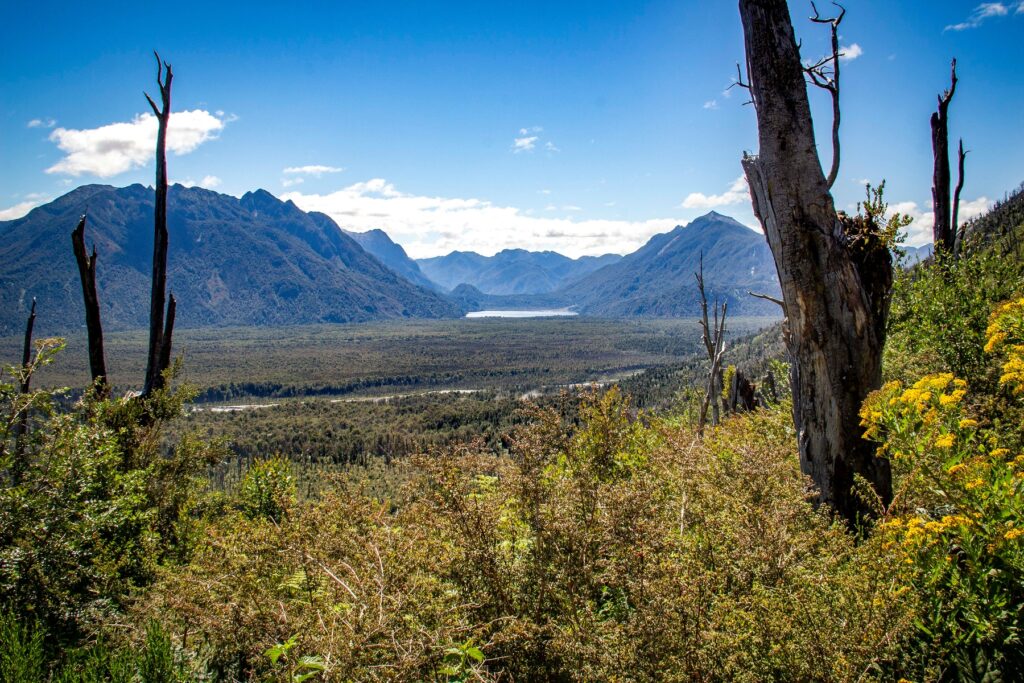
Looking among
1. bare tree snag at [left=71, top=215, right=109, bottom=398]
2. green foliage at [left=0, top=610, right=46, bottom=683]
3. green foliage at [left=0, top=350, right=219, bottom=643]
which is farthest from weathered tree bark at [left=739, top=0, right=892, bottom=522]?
bare tree snag at [left=71, top=215, right=109, bottom=398]

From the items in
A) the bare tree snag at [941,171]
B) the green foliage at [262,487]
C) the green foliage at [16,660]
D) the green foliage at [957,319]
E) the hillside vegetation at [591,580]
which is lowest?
the green foliage at [262,487]

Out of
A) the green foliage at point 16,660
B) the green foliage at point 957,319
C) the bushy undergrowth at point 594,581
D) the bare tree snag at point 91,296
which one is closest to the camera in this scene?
the bushy undergrowth at point 594,581

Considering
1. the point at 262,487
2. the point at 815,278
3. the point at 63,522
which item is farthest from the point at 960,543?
the point at 262,487

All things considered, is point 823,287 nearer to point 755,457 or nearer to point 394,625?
point 755,457

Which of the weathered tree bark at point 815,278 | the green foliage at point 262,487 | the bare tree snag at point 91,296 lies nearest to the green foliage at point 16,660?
the weathered tree bark at point 815,278

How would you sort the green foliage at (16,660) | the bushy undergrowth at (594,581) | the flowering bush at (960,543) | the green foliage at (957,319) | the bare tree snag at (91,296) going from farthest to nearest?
the bare tree snag at (91,296) → the green foliage at (957,319) → the green foliage at (16,660) → the flowering bush at (960,543) → the bushy undergrowth at (594,581)

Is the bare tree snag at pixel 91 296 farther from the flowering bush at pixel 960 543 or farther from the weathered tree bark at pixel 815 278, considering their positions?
the flowering bush at pixel 960 543

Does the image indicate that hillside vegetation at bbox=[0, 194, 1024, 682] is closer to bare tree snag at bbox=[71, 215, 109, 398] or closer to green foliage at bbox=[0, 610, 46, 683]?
green foliage at bbox=[0, 610, 46, 683]

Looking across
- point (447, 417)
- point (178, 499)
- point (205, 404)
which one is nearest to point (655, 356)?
point (447, 417)

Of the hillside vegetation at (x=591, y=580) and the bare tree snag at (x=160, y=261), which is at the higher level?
the bare tree snag at (x=160, y=261)

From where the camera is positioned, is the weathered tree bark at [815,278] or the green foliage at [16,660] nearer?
the green foliage at [16,660]

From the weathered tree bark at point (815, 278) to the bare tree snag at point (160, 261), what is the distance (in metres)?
9.38

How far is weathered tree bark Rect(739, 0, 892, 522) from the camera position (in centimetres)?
442

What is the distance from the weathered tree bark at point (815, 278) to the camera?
442 centimetres
